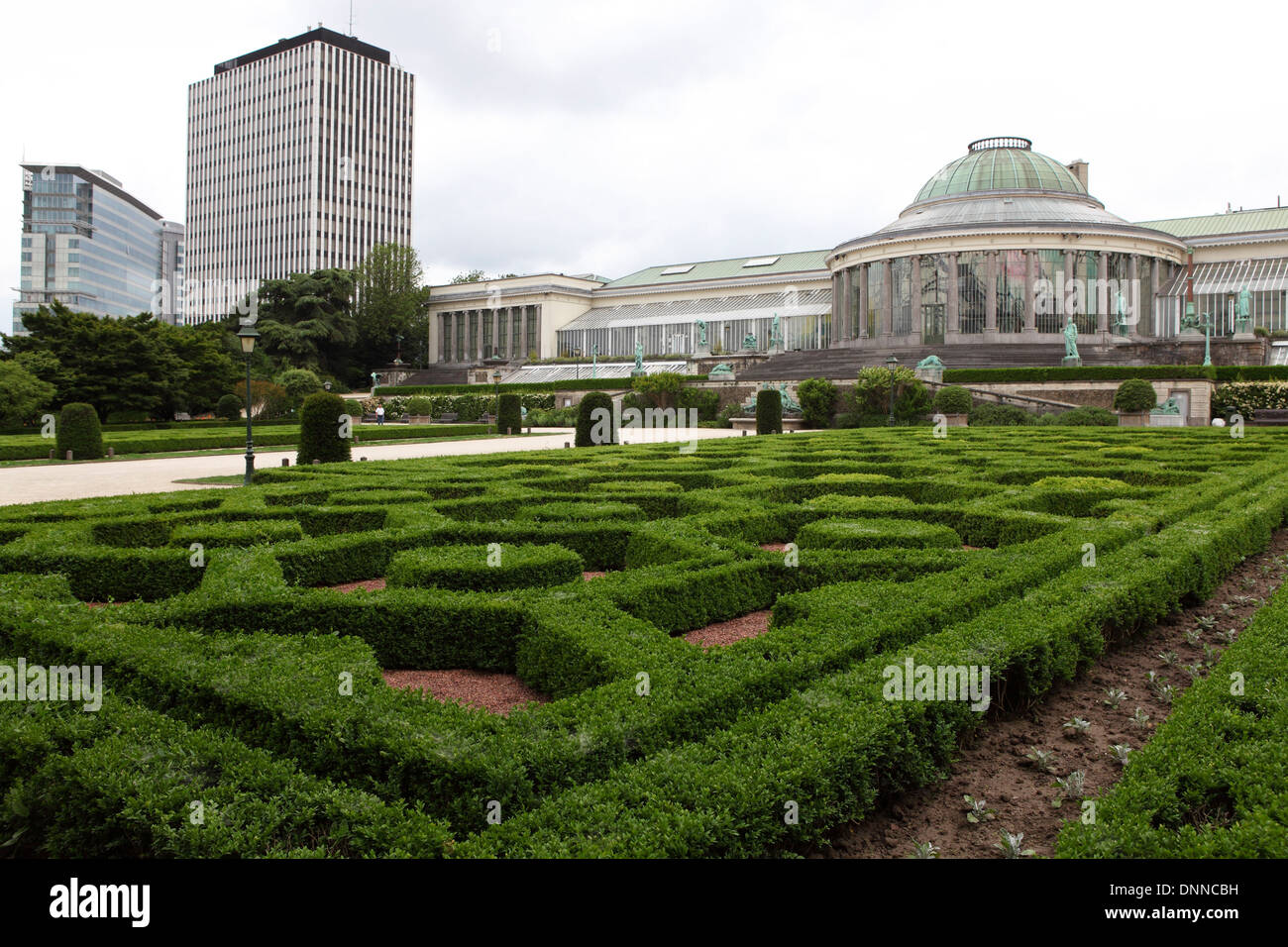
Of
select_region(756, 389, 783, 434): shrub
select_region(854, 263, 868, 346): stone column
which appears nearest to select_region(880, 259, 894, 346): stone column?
select_region(854, 263, 868, 346): stone column

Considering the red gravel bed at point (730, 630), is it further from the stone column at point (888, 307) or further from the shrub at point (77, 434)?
the stone column at point (888, 307)

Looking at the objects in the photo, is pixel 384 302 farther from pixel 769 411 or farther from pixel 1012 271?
pixel 769 411

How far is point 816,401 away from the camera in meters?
39.1

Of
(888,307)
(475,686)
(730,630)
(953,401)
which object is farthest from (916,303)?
(475,686)

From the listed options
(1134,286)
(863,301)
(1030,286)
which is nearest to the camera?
(1030,286)

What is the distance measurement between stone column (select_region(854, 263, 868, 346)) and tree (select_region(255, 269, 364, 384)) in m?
38.5

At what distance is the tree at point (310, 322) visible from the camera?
67562 millimetres

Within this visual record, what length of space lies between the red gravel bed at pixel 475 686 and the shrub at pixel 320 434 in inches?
483

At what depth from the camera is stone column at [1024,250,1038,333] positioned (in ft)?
179

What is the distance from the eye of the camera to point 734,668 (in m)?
4.56

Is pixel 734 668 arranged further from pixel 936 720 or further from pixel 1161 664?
pixel 1161 664

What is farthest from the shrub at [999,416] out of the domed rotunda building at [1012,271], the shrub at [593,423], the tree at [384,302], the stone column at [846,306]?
the tree at [384,302]

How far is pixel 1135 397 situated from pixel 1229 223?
41.2m
